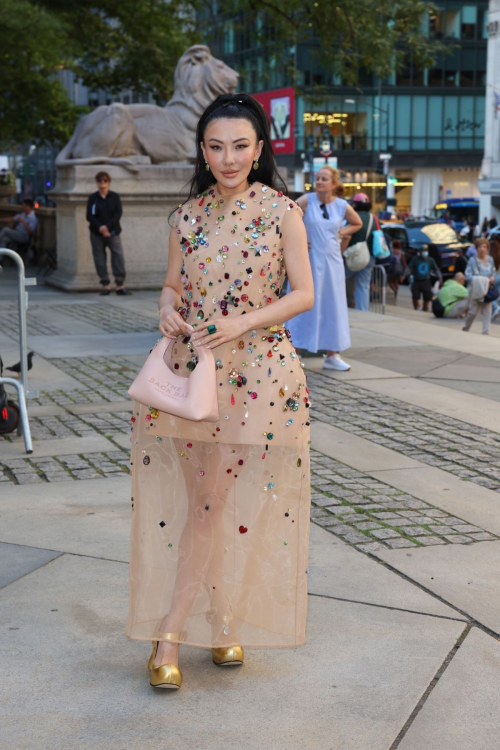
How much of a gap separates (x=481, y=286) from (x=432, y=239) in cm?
1700

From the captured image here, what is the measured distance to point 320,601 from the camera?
4.31 m

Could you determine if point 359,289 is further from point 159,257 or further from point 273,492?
point 273,492

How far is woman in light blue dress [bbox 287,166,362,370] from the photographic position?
32.9 feet

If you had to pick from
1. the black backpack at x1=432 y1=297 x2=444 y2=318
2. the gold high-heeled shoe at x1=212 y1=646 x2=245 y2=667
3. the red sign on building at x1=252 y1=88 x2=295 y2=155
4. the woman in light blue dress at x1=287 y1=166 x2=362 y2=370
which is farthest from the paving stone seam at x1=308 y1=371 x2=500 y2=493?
the red sign on building at x1=252 y1=88 x2=295 y2=155

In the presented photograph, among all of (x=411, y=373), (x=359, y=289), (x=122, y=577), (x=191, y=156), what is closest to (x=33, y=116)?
(x=191, y=156)

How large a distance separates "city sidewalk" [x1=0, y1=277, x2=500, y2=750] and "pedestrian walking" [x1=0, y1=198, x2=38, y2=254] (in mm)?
14648

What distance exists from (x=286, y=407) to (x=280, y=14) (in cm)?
2174

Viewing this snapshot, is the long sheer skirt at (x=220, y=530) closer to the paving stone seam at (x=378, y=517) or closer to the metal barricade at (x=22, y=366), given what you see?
the paving stone seam at (x=378, y=517)

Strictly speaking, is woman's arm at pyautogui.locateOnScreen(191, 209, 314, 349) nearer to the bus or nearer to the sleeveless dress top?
the sleeveless dress top

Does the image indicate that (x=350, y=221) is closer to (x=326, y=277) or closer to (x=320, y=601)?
(x=326, y=277)

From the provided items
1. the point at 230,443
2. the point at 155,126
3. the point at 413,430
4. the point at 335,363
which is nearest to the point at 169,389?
the point at 230,443

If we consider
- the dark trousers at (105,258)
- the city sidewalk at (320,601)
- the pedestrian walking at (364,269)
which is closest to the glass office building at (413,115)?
the dark trousers at (105,258)

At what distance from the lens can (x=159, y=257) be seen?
18.1m

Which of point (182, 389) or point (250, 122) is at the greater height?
point (250, 122)
